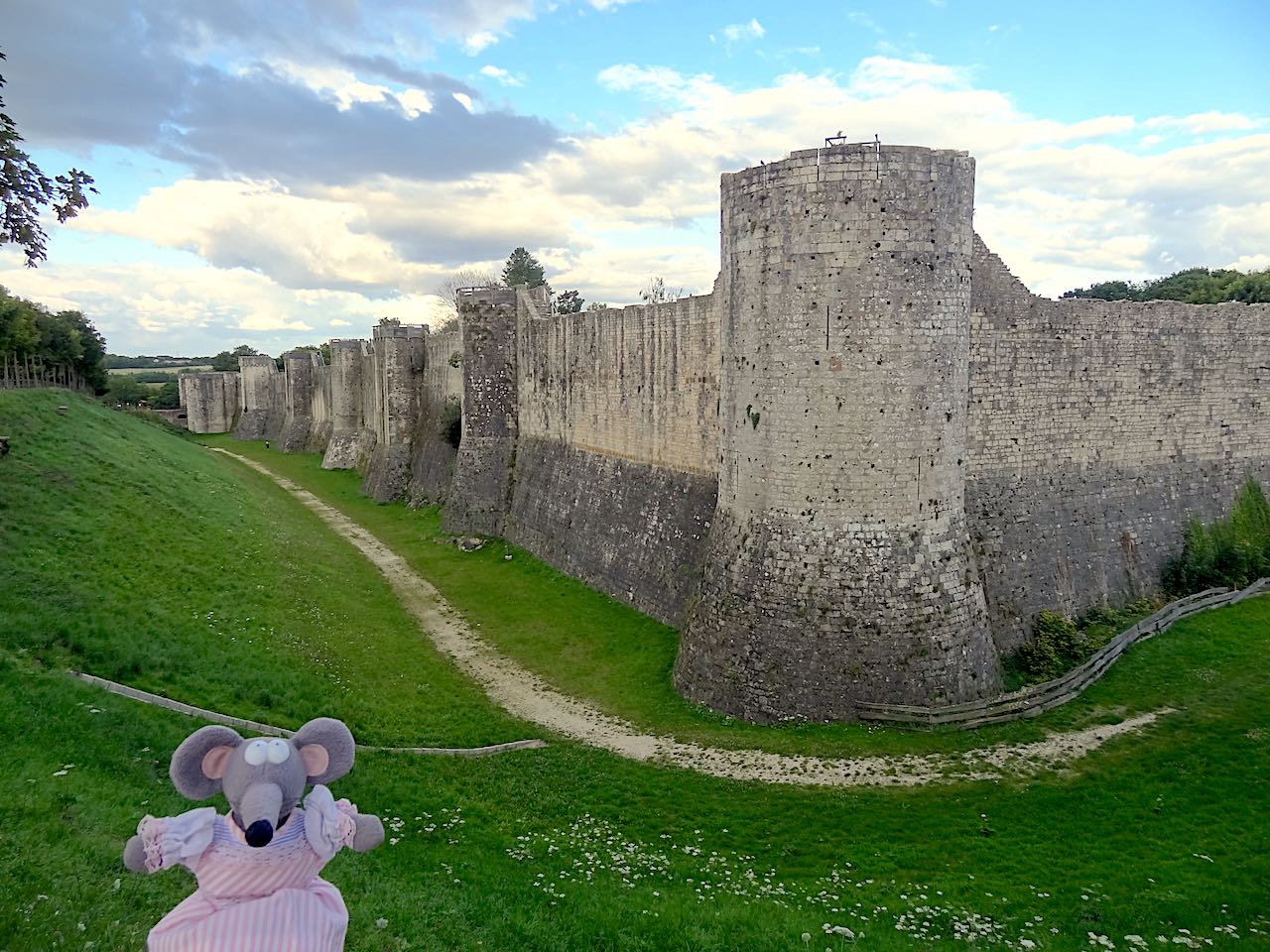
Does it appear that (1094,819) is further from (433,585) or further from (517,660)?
(433,585)

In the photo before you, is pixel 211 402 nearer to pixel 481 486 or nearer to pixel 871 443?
pixel 481 486

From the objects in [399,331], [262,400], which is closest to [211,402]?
[262,400]

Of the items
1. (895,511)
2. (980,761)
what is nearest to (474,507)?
(895,511)

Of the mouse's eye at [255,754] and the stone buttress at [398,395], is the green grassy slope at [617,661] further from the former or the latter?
the mouse's eye at [255,754]

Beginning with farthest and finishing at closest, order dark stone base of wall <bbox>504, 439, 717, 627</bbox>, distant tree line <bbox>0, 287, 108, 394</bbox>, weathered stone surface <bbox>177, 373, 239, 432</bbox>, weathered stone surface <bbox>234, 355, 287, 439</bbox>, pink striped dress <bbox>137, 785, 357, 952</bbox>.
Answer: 1. weathered stone surface <bbox>177, 373, 239, 432</bbox>
2. weathered stone surface <bbox>234, 355, 287, 439</bbox>
3. distant tree line <bbox>0, 287, 108, 394</bbox>
4. dark stone base of wall <bbox>504, 439, 717, 627</bbox>
5. pink striped dress <bbox>137, 785, 357, 952</bbox>

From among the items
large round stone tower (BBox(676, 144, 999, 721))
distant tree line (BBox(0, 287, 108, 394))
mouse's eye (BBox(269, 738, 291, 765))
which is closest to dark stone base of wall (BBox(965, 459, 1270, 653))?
large round stone tower (BBox(676, 144, 999, 721))

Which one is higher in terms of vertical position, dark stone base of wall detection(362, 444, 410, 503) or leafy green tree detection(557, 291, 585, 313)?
leafy green tree detection(557, 291, 585, 313)

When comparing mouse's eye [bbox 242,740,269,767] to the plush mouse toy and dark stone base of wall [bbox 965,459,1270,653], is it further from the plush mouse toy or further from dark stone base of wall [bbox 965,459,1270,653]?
dark stone base of wall [bbox 965,459,1270,653]

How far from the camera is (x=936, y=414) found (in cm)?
1311

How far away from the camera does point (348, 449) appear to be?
4606cm

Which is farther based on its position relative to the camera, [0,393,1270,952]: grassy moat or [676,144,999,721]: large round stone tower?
[676,144,999,721]: large round stone tower

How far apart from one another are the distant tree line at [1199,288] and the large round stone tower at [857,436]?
71.6 ft

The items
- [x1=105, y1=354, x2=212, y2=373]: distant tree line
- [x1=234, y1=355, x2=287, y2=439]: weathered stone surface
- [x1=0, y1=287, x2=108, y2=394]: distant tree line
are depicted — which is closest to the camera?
[x1=0, y1=287, x2=108, y2=394]: distant tree line

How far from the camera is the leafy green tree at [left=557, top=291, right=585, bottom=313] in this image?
192 ft
